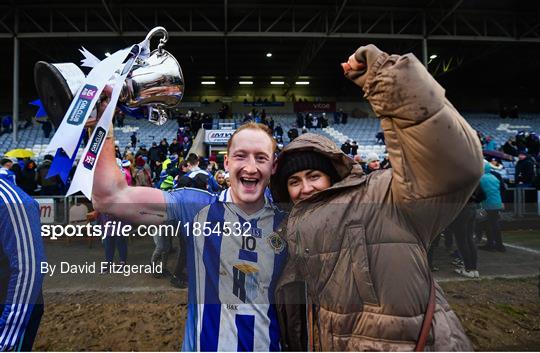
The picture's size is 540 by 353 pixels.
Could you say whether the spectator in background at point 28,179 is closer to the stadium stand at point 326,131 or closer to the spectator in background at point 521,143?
the stadium stand at point 326,131

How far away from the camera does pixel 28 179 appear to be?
8.12 metres

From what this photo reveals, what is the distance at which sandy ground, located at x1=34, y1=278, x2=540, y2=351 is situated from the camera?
10.5 feet

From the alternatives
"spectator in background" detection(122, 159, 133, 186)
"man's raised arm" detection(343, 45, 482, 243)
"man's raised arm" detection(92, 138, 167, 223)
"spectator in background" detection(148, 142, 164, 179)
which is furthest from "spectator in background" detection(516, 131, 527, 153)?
"man's raised arm" detection(92, 138, 167, 223)

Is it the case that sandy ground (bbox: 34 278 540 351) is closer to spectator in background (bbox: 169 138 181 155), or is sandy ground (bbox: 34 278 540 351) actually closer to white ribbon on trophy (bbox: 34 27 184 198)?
white ribbon on trophy (bbox: 34 27 184 198)

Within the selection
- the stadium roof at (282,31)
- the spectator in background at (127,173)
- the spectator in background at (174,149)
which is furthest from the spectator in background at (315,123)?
the spectator in background at (127,173)

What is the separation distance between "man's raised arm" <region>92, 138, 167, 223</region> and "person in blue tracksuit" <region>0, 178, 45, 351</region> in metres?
0.60

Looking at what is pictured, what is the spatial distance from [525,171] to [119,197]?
1075 centimetres

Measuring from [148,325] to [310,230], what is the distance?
3032 mm

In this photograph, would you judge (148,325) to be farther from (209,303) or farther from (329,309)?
(329,309)

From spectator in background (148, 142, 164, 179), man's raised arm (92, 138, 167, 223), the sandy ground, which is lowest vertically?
the sandy ground

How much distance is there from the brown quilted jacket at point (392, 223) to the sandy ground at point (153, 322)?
84.0 inches

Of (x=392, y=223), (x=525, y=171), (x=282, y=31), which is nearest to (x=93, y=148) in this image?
(x=392, y=223)

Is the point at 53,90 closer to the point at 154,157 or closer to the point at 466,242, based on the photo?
the point at 466,242

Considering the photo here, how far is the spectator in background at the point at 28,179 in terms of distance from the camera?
7872 mm
